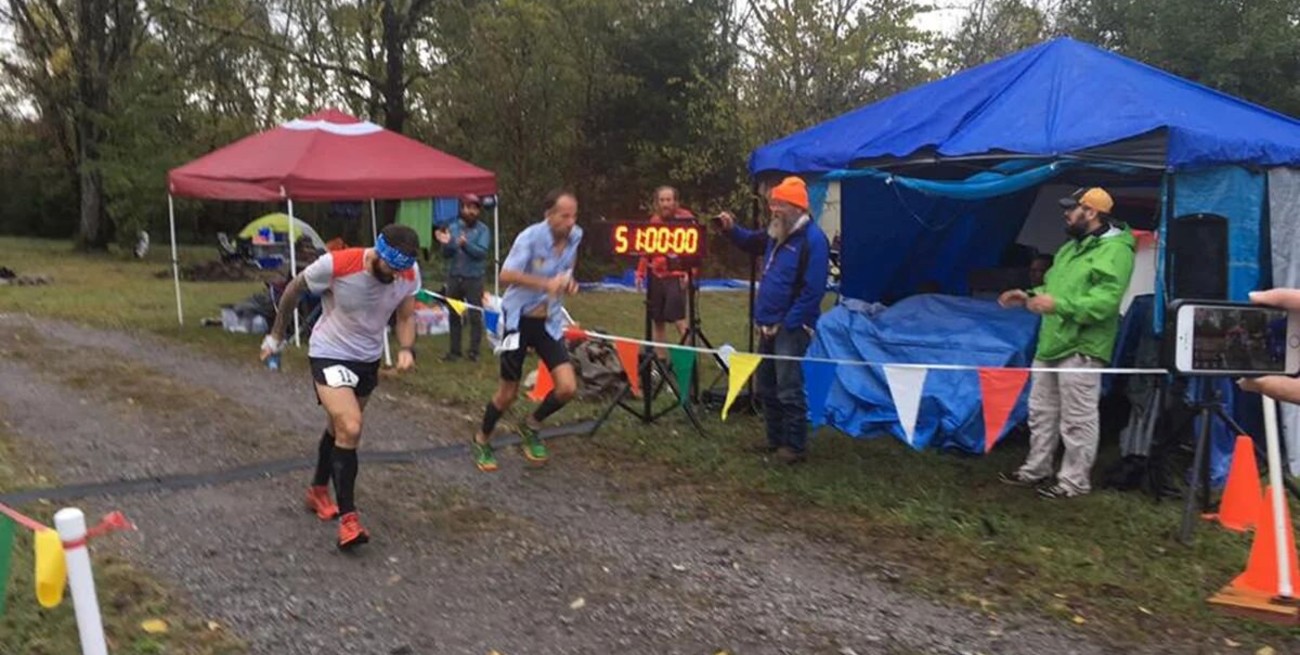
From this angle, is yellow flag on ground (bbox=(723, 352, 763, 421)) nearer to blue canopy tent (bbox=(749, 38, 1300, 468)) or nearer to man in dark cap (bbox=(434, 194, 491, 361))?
blue canopy tent (bbox=(749, 38, 1300, 468))

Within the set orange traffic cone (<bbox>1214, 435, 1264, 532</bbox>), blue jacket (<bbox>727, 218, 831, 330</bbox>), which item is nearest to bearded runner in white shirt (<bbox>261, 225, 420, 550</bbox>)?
blue jacket (<bbox>727, 218, 831, 330</bbox>)

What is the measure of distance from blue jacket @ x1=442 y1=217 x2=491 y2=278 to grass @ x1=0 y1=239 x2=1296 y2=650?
76.8 inches

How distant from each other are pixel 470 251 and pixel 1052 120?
6.35m

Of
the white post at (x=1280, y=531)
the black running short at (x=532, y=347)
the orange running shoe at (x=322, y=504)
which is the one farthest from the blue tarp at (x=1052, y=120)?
the orange running shoe at (x=322, y=504)

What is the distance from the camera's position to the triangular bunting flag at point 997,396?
6.08 meters

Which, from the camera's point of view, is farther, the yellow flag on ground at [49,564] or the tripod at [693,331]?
the tripod at [693,331]

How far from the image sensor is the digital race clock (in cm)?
744

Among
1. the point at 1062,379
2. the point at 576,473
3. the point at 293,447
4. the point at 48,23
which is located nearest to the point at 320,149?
the point at 293,447

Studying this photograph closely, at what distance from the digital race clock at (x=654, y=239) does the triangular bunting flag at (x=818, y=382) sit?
135cm

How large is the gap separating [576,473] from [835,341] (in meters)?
2.35

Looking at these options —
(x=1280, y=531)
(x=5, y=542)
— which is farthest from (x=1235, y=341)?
(x=5, y=542)

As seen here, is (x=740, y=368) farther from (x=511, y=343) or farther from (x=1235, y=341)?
(x=1235, y=341)

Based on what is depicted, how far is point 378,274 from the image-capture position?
5.08 m

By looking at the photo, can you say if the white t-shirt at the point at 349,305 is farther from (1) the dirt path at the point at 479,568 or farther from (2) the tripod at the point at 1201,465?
(2) the tripod at the point at 1201,465
